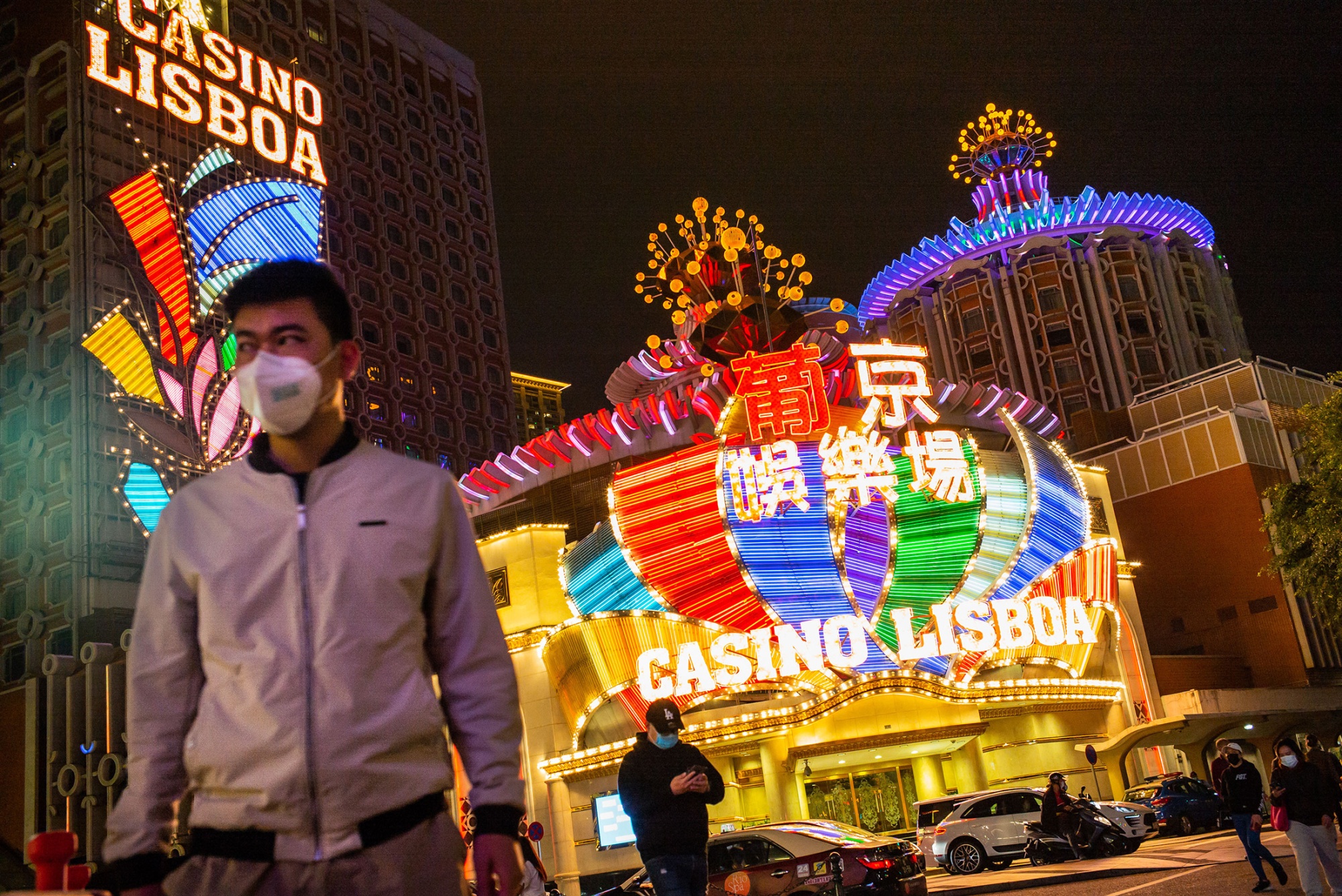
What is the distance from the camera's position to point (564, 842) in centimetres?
3328

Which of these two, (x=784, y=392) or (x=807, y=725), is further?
(x=784, y=392)

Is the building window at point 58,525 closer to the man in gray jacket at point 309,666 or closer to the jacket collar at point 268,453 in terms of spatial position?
the jacket collar at point 268,453

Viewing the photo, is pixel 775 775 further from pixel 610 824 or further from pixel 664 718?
pixel 664 718

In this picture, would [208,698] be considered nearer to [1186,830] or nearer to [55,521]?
[1186,830]

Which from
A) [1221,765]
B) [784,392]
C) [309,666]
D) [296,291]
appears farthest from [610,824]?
[309,666]

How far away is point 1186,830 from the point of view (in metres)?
27.6

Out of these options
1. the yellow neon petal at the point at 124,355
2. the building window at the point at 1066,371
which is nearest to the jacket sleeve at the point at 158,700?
the yellow neon petal at the point at 124,355

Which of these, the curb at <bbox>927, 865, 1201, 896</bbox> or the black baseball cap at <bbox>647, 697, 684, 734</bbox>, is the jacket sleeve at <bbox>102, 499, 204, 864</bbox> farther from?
the curb at <bbox>927, 865, 1201, 896</bbox>

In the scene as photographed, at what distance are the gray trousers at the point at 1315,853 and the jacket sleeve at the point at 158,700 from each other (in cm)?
1062

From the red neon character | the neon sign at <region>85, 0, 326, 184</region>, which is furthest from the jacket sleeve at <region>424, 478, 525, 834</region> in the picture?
the neon sign at <region>85, 0, 326, 184</region>

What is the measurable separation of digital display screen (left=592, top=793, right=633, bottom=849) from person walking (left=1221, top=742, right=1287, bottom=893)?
765 inches

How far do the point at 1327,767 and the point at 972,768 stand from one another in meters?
22.1

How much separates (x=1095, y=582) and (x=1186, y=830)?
883 centimetres

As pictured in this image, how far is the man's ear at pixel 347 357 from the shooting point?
317 cm
